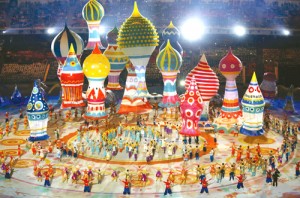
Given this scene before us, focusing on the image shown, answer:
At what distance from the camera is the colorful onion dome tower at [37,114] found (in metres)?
29.0

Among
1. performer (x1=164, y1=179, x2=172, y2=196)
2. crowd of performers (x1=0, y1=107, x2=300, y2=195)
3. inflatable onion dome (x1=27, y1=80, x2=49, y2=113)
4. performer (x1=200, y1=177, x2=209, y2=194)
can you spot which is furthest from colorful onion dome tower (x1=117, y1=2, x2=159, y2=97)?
performer (x1=200, y1=177, x2=209, y2=194)

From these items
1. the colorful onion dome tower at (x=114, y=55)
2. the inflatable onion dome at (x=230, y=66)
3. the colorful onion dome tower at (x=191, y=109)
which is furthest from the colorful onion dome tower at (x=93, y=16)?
the colorful onion dome tower at (x=191, y=109)

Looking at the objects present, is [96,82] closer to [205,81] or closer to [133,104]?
[133,104]

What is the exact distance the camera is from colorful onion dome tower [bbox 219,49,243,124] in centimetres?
3262

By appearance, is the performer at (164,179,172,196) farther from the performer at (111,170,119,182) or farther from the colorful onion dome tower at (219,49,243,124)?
the colorful onion dome tower at (219,49,243,124)

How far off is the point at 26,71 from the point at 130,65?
55.7ft

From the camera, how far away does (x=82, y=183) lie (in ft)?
80.4

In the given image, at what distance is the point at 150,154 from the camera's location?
27547mm

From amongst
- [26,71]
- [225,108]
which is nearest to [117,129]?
[225,108]

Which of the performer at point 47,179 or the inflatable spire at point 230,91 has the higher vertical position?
the inflatable spire at point 230,91

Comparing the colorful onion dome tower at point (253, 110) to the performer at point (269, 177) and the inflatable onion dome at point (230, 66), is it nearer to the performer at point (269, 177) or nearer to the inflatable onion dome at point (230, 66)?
the inflatable onion dome at point (230, 66)

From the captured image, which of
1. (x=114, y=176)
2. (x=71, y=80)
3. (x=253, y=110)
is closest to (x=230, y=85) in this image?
(x=253, y=110)

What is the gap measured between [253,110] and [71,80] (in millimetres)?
11431

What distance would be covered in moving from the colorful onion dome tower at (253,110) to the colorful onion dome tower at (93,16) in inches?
518
